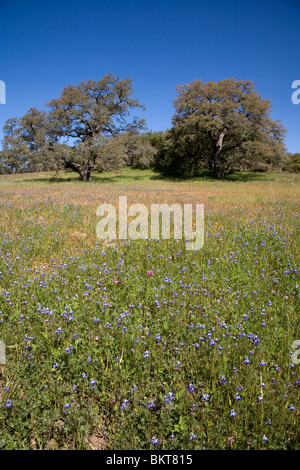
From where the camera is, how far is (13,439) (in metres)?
2.09

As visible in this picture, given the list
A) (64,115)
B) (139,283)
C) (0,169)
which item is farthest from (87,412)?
(0,169)

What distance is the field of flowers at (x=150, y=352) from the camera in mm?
2162

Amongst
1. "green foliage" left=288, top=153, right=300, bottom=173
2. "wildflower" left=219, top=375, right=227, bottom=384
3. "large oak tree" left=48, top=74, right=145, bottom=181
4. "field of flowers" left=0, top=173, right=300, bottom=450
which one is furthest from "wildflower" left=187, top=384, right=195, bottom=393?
"green foliage" left=288, top=153, right=300, bottom=173

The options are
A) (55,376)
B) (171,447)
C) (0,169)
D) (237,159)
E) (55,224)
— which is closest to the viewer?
(171,447)

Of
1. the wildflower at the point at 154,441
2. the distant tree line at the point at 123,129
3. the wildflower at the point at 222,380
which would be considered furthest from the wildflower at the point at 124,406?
the distant tree line at the point at 123,129

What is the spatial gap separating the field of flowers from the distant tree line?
2613 centimetres

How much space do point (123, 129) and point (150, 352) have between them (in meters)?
36.0

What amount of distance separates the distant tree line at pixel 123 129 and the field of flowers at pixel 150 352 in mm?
26134

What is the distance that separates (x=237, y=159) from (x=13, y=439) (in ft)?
121

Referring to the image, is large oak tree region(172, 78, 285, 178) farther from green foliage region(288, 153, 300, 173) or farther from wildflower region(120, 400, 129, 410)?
wildflower region(120, 400, 129, 410)

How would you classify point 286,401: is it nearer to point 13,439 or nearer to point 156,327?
point 156,327

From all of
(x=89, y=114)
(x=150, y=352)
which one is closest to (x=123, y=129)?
(x=89, y=114)

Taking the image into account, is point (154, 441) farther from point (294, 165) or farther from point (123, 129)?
point (294, 165)

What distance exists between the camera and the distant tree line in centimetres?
2905
